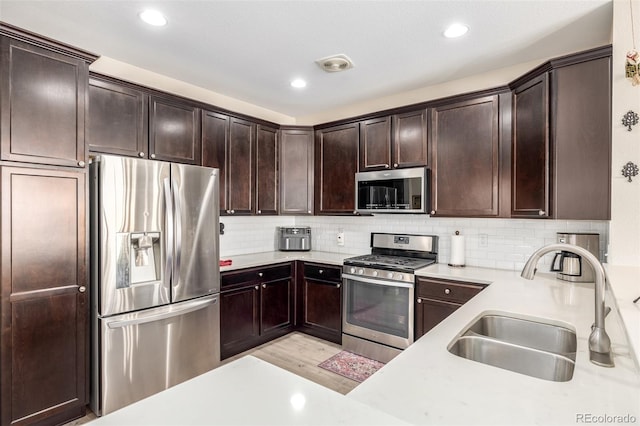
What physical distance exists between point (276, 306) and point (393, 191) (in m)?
1.75

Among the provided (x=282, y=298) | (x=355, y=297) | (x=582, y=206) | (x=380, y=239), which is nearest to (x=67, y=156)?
(x=282, y=298)

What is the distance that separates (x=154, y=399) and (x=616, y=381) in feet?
4.16

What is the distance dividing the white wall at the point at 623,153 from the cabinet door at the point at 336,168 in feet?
7.14

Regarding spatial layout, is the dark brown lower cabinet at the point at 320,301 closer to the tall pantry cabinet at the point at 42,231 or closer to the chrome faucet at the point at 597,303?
the tall pantry cabinet at the point at 42,231

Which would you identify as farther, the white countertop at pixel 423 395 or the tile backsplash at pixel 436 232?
the tile backsplash at pixel 436 232

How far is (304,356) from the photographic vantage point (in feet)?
10.8

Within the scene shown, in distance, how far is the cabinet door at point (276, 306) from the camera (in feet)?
11.5

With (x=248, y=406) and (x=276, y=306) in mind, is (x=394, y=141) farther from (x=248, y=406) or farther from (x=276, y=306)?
(x=248, y=406)

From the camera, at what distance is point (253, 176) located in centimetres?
374

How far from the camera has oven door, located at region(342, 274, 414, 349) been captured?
9.90 ft

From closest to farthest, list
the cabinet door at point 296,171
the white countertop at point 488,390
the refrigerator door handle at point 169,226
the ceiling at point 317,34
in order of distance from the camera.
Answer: the white countertop at point 488,390 → the ceiling at point 317,34 → the refrigerator door handle at point 169,226 → the cabinet door at point 296,171

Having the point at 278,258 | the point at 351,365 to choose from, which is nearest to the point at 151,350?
the point at 278,258

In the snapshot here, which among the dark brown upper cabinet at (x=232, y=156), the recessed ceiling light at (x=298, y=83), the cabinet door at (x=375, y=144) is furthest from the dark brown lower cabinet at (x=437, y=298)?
the recessed ceiling light at (x=298, y=83)

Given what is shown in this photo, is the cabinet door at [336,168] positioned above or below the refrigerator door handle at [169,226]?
above
